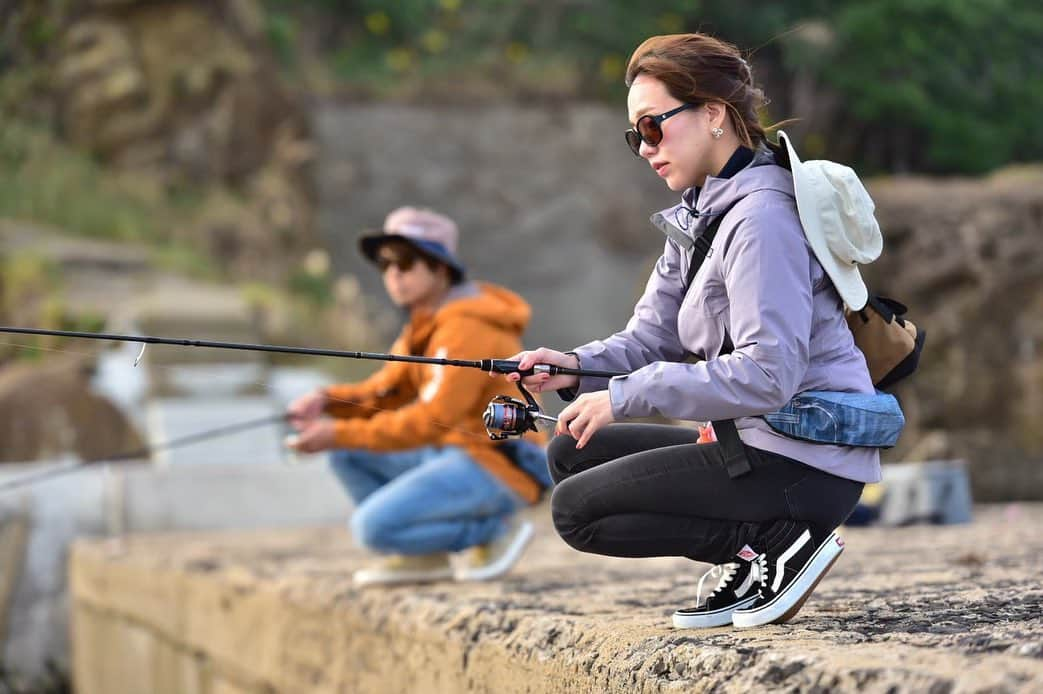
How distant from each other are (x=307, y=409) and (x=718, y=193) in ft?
6.41

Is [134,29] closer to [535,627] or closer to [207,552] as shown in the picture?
[207,552]

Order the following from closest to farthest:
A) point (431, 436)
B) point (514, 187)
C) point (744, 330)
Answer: point (744, 330), point (431, 436), point (514, 187)

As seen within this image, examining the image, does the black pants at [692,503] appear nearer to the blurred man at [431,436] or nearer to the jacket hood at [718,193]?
the jacket hood at [718,193]

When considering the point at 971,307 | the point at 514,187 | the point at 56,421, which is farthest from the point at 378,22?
the point at 971,307

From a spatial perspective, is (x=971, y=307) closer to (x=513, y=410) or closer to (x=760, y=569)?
(x=760, y=569)

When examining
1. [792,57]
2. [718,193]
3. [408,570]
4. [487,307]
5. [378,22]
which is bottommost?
[408,570]

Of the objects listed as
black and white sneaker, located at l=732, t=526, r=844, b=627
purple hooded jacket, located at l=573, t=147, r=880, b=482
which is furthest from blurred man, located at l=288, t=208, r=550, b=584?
black and white sneaker, located at l=732, t=526, r=844, b=627

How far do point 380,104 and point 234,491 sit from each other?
648 inches

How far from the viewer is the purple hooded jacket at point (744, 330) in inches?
94.4

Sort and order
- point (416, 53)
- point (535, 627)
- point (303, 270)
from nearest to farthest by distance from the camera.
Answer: point (535, 627)
point (303, 270)
point (416, 53)

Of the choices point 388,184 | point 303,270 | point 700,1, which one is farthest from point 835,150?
point 303,270

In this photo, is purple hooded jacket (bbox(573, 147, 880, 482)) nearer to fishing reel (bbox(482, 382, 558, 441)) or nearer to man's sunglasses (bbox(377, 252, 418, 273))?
fishing reel (bbox(482, 382, 558, 441))

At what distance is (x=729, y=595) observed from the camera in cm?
264

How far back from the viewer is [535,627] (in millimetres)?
3031
